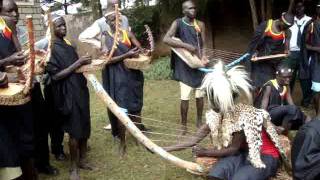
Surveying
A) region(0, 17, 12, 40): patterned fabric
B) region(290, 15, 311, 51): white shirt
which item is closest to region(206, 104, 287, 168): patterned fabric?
region(0, 17, 12, 40): patterned fabric

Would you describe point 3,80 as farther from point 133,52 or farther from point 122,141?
point 122,141

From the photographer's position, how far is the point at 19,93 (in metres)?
4.29

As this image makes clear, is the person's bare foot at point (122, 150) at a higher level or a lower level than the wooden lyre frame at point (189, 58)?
lower

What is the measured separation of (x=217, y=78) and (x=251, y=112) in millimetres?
434

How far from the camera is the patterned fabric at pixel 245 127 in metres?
4.38

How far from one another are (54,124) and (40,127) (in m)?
0.20

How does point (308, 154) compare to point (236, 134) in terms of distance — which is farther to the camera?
point (236, 134)

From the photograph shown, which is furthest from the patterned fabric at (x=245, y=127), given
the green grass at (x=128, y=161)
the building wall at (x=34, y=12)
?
the building wall at (x=34, y=12)

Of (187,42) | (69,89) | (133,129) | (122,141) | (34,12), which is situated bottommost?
(122,141)

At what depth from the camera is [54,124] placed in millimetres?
6246

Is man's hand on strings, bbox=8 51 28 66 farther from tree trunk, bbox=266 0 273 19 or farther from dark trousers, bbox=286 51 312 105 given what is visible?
tree trunk, bbox=266 0 273 19

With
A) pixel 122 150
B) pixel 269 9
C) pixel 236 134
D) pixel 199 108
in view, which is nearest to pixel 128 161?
pixel 122 150

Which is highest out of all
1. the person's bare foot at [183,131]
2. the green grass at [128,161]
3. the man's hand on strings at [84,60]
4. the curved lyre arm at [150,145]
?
the man's hand on strings at [84,60]

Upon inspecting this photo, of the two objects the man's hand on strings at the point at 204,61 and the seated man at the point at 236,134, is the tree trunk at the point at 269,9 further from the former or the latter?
the seated man at the point at 236,134
